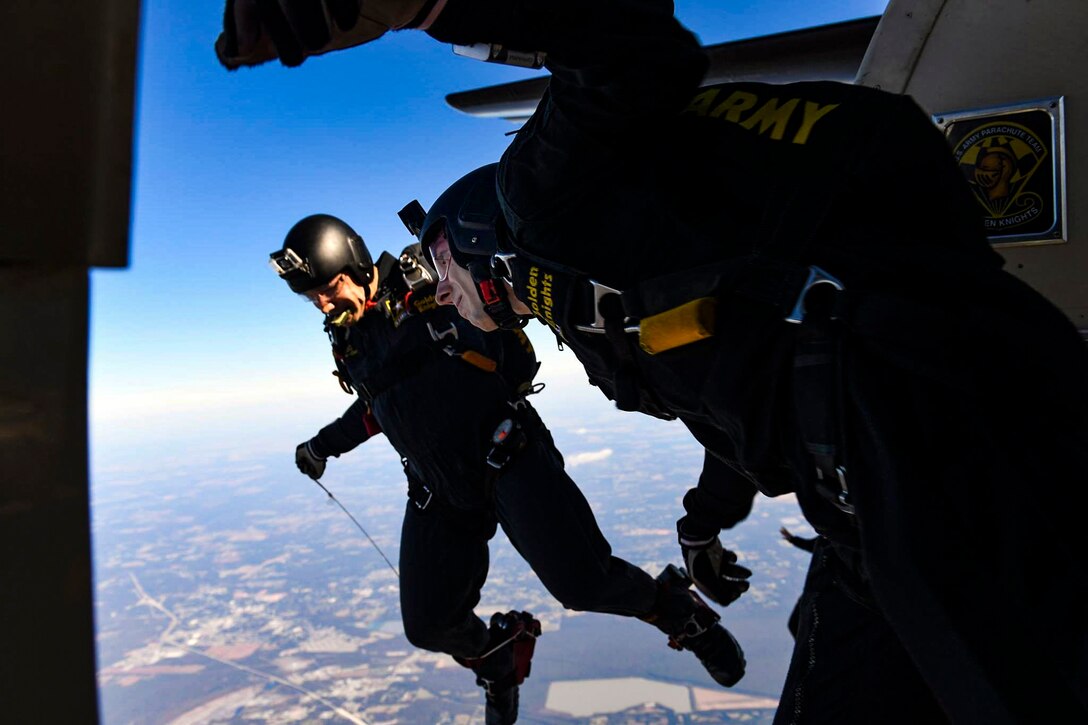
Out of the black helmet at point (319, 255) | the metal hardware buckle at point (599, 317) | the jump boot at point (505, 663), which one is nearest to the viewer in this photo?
the metal hardware buckle at point (599, 317)

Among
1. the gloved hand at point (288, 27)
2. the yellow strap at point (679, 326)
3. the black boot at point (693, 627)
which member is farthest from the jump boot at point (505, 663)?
the gloved hand at point (288, 27)

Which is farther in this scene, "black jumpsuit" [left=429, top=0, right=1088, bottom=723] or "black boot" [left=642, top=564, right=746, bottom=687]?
"black boot" [left=642, top=564, right=746, bottom=687]

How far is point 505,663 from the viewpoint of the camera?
3521 millimetres

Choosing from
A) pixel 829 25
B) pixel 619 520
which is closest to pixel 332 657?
pixel 619 520

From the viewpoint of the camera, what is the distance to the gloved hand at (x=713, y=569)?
7.77 ft

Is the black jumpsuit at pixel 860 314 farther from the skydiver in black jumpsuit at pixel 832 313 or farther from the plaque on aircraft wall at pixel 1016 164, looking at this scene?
the plaque on aircraft wall at pixel 1016 164

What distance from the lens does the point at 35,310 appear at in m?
0.53

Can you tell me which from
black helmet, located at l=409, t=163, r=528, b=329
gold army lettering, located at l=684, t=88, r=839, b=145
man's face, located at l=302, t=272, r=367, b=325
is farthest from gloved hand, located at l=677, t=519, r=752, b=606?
man's face, located at l=302, t=272, r=367, b=325

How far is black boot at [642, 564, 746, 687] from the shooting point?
10.3ft

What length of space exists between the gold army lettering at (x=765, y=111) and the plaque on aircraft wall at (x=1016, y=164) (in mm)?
749

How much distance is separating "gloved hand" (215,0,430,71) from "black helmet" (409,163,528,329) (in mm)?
729

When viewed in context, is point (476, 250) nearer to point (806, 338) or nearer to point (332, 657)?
point (806, 338)

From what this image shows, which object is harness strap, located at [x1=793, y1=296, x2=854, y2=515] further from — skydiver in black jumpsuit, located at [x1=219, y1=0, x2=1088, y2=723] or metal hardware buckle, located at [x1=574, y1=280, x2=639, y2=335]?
metal hardware buckle, located at [x1=574, y1=280, x2=639, y2=335]

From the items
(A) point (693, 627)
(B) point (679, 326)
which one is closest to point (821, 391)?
(B) point (679, 326)
